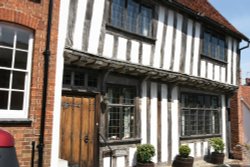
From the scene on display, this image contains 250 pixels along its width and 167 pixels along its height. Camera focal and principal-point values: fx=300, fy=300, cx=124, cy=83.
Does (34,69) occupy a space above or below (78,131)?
above

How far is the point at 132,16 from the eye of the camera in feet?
30.8

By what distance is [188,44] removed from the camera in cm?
1144

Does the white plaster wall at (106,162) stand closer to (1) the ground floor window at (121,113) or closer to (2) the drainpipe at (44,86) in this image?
(1) the ground floor window at (121,113)

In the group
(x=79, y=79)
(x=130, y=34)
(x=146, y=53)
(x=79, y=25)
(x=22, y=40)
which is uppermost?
(x=130, y=34)

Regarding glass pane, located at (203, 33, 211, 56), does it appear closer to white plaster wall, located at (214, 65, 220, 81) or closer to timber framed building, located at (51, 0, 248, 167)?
timber framed building, located at (51, 0, 248, 167)

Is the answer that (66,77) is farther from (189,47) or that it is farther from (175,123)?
(189,47)

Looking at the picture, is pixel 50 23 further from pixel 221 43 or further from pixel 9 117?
pixel 221 43

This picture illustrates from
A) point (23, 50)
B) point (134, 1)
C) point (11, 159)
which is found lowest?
point (11, 159)

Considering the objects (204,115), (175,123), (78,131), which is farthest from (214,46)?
(78,131)

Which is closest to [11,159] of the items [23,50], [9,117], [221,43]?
[9,117]

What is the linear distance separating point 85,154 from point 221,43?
8.48 meters

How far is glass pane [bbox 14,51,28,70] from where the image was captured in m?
6.34

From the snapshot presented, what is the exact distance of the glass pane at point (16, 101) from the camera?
20.5 feet

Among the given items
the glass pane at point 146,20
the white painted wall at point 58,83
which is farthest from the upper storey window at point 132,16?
the white painted wall at point 58,83
